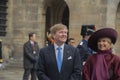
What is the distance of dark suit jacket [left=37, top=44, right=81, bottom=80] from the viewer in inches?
250

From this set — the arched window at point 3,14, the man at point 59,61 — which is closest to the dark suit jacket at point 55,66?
the man at point 59,61

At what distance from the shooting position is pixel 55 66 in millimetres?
6336

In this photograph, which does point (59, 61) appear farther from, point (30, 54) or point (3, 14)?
point (3, 14)

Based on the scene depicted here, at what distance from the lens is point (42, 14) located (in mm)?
21281

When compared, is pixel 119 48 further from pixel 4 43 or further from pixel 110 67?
pixel 110 67

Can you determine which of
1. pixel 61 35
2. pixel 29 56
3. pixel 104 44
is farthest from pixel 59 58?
pixel 29 56

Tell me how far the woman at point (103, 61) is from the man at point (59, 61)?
684 mm

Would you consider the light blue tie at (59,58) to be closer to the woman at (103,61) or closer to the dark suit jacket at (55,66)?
the dark suit jacket at (55,66)

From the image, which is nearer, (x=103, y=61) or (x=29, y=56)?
(x=103, y=61)

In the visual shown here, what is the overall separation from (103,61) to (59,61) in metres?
0.96

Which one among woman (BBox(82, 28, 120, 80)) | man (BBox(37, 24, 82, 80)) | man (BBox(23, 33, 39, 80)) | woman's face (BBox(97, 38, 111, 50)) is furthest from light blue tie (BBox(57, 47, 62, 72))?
man (BBox(23, 33, 39, 80))

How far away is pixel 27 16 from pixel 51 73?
15.0 meters

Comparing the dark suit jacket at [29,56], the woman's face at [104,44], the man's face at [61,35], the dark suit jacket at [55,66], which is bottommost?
the dark suit jacket at [29,56]

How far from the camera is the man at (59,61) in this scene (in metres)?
6.32
